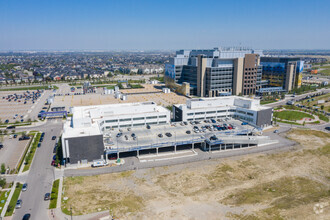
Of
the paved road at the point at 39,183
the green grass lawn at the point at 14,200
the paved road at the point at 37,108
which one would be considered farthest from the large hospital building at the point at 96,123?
the paved road at the point at 37,108

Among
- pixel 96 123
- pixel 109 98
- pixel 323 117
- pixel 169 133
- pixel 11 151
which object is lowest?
pixel 11 151

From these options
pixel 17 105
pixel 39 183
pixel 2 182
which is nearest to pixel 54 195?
pixel 39 183

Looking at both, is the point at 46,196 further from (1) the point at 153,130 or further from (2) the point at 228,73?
(2) the point at 228,73

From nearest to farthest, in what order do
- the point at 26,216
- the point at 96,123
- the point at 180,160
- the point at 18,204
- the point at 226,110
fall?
the point at 26,216
the point at 18,204
the point at 180,160
the point at 96,123
the point at 226,110

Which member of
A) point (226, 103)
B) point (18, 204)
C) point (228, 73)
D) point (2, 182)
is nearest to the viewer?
point (18, 204)

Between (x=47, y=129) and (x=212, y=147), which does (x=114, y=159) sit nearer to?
(x=212, y=147)

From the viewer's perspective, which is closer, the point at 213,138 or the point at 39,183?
the point at 39,183

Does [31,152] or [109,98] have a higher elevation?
[109,98]
